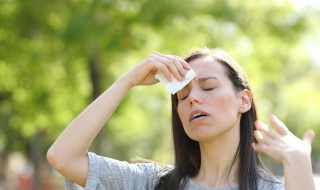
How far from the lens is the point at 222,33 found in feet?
38.7

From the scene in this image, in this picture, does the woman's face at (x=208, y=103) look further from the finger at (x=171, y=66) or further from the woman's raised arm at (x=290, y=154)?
the woman's raised arm at (x=290, y=154)

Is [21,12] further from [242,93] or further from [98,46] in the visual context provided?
[242,93]

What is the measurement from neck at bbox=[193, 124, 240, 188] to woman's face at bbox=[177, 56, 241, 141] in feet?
0.16

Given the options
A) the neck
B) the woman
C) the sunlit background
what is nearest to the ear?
the woman

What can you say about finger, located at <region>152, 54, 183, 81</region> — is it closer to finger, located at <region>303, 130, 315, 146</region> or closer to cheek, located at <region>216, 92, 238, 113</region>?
cheek, located at <region>216, 92, 238, 113</region>

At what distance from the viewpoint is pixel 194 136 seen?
3.12 metres

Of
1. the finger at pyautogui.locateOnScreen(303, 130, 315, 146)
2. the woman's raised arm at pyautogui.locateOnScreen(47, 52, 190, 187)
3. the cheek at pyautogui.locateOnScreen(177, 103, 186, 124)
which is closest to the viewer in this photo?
the finger at pyautogui.locateOnScreen(303, 130, 315, 146)

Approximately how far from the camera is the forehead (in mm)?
3201

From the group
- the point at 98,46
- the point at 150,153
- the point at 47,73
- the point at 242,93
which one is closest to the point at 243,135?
the point at 242,93

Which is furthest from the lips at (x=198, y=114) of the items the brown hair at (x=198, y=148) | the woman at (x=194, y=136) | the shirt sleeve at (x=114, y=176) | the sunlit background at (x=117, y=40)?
the sunlit background at (x=117, y=40)

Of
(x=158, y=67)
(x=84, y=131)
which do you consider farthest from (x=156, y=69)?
(x=84, y=131)

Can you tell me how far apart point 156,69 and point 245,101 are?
17.7 inches

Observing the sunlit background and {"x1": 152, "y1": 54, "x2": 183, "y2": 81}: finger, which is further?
the sunlit background

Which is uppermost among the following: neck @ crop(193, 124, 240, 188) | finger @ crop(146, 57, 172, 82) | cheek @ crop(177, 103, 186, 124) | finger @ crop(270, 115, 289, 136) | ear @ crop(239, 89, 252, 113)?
finger @ crop(146, 57, 172, 82)
